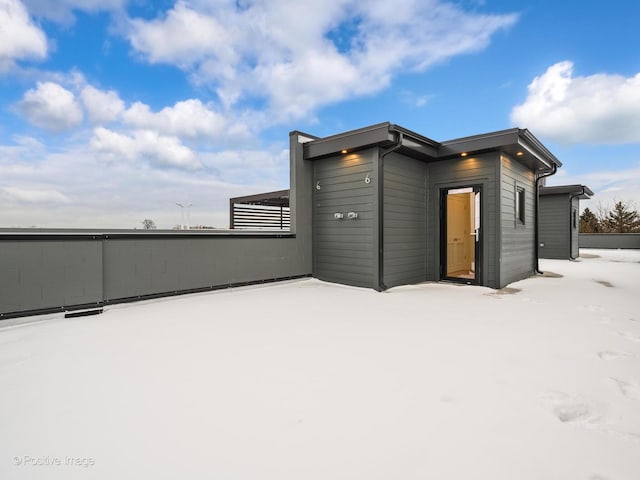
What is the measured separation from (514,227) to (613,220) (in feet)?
59.6

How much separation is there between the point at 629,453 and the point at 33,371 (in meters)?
3.13

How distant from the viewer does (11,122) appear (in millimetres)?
5086

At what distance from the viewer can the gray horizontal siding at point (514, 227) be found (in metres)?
5.14

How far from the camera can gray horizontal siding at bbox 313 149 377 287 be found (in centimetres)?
500

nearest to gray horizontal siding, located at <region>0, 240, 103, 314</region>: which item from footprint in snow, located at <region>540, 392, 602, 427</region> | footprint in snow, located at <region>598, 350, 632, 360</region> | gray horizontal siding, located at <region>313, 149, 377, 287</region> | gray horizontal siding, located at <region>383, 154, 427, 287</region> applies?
gray horizontal siding, located at <region>313, 149, 377, 287</region>

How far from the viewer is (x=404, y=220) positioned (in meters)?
Result: 5.34

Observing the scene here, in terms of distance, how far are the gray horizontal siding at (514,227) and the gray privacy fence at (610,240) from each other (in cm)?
1119

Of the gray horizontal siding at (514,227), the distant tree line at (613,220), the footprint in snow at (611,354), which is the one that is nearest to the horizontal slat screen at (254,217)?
the gray horizontal siding at (514,227)

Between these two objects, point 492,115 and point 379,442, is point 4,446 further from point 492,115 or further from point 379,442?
point 492,115

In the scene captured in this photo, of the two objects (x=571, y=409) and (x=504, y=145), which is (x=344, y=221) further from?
(x=571, y=409)

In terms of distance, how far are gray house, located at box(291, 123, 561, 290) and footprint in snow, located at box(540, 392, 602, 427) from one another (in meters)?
3.26

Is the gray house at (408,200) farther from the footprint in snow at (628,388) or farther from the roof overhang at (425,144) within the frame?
the footprint in snow at (628,388)

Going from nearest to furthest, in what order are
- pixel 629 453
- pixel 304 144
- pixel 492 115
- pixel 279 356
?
pixel 629 453, pixel 279 356, pixel 304 144, pixel 492 115

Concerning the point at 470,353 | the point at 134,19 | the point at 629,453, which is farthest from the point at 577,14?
the point at 134,19
